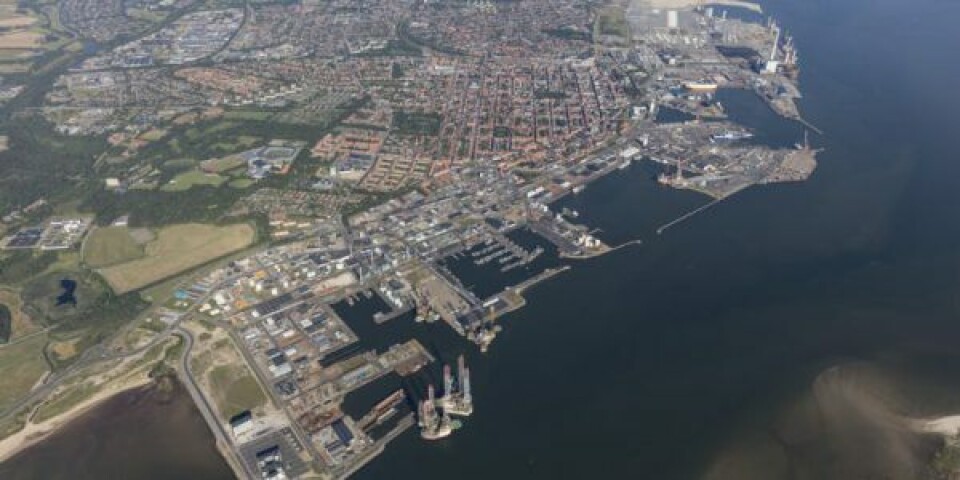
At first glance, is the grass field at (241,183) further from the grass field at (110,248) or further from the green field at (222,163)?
the grass field at (110,248)

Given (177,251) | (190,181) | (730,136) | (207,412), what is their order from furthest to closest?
(730,136), (190,181), (177,251), (207,412)

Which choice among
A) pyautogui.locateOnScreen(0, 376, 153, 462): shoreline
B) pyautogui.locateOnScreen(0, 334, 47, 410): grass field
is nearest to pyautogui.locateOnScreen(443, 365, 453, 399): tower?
pyautogui.locateOnScreen(0, 376, 153, 462): shoreline

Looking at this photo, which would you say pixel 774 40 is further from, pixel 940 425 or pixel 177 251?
pixel 177 251

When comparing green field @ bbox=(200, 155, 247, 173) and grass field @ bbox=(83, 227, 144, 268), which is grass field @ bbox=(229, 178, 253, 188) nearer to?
green field @ bbox=(200, 155, 247, 173)

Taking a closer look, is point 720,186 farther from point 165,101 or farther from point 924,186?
point 165,101

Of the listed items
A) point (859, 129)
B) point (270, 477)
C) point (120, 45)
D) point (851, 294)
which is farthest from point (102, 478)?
point (120, 45)

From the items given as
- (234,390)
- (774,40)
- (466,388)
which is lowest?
(234,390)

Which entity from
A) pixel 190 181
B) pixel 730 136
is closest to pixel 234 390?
→ pixel 190 181
